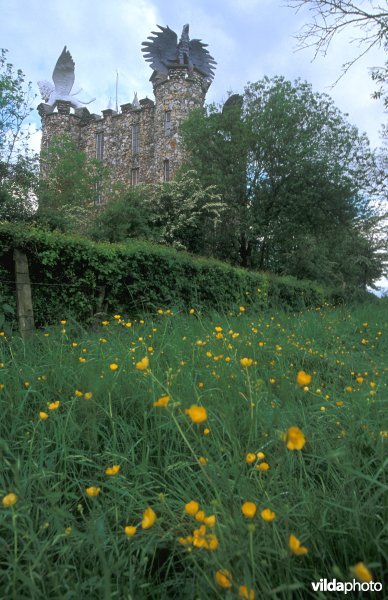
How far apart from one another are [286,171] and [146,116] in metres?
15.5

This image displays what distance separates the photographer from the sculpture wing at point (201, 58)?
88.0 feet

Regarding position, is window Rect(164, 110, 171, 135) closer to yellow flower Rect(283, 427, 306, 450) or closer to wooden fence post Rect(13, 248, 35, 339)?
wooden fence post Rect(13, 248, 35, 339)

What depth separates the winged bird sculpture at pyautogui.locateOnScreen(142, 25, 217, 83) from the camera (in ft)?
87.0

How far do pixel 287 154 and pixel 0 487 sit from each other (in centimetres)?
1820

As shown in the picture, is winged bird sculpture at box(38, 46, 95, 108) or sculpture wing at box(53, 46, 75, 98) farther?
sculpture wing at box(53, 46, 75, 98)

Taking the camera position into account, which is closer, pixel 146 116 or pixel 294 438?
pixel 294 438

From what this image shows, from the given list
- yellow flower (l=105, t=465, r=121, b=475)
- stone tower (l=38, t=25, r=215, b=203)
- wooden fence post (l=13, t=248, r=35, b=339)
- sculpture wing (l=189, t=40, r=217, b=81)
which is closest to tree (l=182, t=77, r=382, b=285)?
stone tower (l=38, t=25, r=215, b=203)

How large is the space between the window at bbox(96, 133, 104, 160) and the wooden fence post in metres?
29.8

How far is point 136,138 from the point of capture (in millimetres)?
30219

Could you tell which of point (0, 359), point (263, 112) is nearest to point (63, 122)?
point (263, 112)

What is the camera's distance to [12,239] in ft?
16.5

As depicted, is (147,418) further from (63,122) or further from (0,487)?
(63,122)

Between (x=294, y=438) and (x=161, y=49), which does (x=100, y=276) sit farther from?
(x=161, y=49)

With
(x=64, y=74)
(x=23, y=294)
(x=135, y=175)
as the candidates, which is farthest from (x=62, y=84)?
(x=23, y=294)
